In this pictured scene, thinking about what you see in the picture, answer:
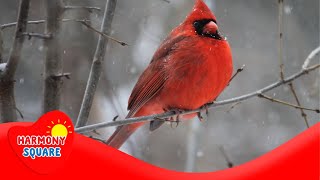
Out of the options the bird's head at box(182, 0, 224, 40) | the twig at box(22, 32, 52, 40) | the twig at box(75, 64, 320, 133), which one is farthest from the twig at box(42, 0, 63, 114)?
the bird's head at box(182, 0, 224, 40)

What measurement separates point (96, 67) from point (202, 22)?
0.37 metres

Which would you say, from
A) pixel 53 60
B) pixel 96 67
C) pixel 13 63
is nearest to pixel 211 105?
pixel 96 67

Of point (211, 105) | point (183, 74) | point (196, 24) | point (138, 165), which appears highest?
point (196, 24)

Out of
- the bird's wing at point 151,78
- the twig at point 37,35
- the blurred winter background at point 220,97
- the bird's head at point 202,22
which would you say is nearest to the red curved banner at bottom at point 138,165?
the blurred winter background at point 220,97

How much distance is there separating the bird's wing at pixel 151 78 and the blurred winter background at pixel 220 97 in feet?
0.08

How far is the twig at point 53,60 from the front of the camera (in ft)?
5.65

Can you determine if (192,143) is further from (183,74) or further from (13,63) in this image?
(13,63)

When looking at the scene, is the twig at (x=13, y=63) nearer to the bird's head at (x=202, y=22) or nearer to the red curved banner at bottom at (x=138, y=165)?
the red curved banner at bottom at (x=138, y=165)

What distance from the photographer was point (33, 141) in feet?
5.80

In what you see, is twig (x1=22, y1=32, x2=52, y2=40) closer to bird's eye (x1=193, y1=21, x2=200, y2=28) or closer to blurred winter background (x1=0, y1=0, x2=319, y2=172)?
blurred winter background (x1=0, y1=0, x2=319, y2=172)

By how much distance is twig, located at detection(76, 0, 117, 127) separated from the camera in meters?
1.75

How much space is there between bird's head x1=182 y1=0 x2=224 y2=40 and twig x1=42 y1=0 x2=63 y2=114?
0.41 m

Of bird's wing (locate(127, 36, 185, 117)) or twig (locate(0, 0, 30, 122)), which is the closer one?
twig (locate(0, 0, 30, 122))

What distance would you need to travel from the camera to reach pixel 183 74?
6.30ft
